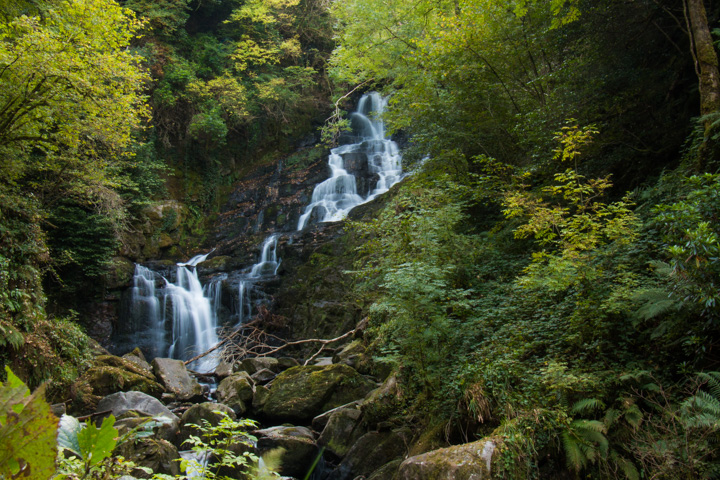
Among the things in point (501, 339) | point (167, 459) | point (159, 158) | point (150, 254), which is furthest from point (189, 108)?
point (501, 339)

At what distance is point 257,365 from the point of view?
35.9ft

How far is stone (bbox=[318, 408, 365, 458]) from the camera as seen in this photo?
6.57 metres

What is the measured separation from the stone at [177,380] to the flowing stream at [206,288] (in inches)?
90.0

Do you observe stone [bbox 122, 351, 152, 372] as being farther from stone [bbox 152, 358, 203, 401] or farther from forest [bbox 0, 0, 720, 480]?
forest [bbox 0, 0, 720, 480]

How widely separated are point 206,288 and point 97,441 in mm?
16387

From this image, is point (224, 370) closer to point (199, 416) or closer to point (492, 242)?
point (199, 416)

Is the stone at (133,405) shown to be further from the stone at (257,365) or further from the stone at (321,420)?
the stone at (257,365)

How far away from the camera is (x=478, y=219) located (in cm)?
927

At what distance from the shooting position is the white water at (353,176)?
61.7 feet

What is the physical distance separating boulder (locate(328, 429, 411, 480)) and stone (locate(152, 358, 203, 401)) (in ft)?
16.6

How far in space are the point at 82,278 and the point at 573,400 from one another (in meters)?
15.9

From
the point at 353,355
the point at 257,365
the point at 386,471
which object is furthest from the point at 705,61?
the point at 257,365

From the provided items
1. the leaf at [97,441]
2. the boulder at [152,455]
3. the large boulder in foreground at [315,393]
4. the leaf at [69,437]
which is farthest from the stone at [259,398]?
the leaf at [97,441]

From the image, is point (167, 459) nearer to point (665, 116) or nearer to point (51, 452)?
point (51, 452)
